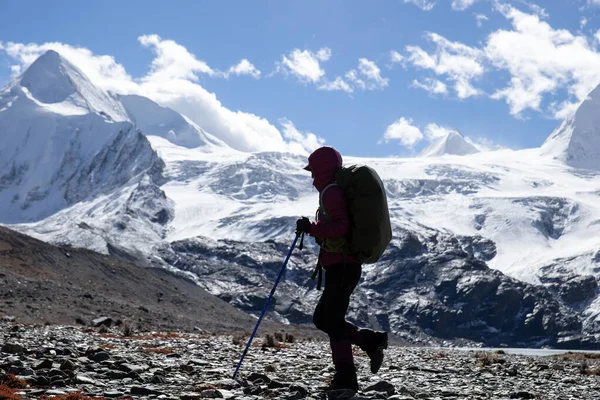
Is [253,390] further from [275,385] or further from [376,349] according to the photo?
[376,349]

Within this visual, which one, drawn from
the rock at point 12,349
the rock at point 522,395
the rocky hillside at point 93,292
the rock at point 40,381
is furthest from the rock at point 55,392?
the rocky hillside at point 93,292

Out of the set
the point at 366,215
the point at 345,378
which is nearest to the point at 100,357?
the point at 345,378

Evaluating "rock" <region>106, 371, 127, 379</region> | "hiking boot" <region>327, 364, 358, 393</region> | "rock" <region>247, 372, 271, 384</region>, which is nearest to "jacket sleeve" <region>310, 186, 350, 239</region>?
"hiking boot" <region>327, 364, 358, 393</region>

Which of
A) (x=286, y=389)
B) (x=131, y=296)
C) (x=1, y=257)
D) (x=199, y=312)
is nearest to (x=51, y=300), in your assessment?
(x=1, y=257)

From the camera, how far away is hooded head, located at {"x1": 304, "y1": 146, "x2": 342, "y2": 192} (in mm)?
→ 10242

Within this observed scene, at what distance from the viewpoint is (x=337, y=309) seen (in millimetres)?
9922

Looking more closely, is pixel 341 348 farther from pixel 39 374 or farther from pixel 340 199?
pixel 39 374

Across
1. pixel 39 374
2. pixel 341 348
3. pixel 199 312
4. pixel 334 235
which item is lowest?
pixel 199 312

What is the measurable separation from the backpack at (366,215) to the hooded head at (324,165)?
0.48 meters

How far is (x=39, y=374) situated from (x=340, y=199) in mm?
4385

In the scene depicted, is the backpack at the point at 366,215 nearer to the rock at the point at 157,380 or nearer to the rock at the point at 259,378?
the rock at the point at 259,378

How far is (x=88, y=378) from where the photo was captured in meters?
9.50

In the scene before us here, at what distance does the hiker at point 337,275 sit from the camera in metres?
9.71

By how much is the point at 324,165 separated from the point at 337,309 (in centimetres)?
189
